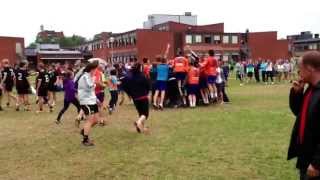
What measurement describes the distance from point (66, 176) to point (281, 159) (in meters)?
3.54

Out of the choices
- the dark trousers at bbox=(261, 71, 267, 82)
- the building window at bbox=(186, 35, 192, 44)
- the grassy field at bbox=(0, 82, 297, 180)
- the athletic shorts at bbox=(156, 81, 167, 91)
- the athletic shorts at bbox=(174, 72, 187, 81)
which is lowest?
the grassy field at bbox=(0, 82, 297, 180)

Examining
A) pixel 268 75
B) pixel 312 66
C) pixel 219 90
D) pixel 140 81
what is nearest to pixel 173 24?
pixel 268 75

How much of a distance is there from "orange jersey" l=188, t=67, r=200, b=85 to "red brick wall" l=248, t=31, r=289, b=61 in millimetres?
78380

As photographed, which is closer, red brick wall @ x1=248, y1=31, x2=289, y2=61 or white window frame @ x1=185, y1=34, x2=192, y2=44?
white window frame @ x1=185, y1=34, x2=192, y2=44

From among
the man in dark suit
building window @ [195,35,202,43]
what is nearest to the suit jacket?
the man in dark suit

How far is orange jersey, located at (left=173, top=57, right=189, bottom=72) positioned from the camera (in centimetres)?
Answer: 1716

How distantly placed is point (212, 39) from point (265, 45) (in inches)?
464

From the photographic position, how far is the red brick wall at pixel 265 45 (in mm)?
93938

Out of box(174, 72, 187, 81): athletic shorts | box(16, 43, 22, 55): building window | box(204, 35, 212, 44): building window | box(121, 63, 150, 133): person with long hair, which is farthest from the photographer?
box(204, 35, 212, 44): building window

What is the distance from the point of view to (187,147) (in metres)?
9.68

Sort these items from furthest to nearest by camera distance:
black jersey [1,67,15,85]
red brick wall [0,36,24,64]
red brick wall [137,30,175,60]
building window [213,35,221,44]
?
building window [213,35,221,44] < red brick wall [137,30,175,60] < red brick wall [0,36,24,64] < black jersey [1,67,15,85]

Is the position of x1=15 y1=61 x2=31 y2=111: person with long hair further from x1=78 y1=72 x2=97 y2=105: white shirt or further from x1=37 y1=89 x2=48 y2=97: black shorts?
x1=78 y1=72 x2=97 y2=105: white shirt

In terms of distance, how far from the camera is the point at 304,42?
107312 mm

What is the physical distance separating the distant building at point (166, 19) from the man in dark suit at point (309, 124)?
325 feet
